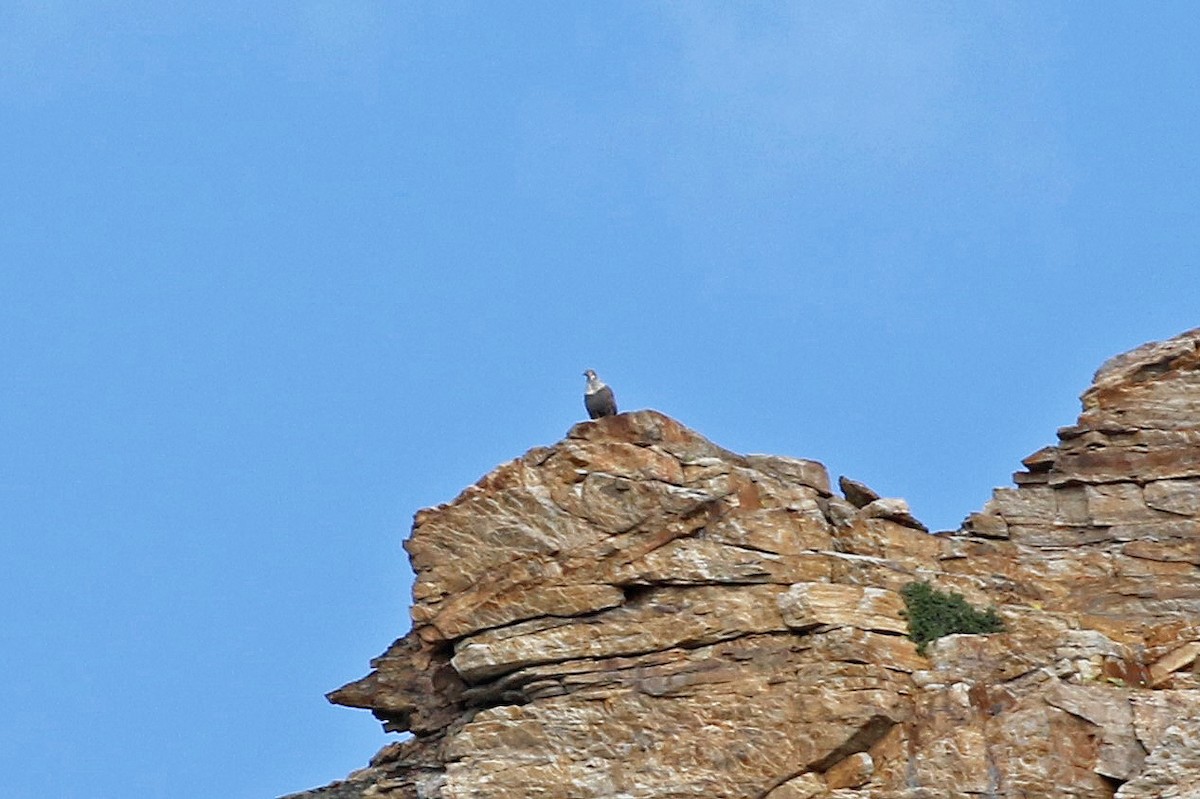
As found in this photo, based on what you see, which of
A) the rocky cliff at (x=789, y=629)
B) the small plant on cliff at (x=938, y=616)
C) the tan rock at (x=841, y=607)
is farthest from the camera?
the small plant on cliff at (x=938, y=616)

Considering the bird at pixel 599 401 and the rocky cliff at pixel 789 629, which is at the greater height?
the bird at pixel 599 401

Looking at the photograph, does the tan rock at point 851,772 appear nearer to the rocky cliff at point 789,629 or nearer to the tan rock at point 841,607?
the rocky cliff at point 789,629

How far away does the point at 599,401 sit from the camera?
4888cm

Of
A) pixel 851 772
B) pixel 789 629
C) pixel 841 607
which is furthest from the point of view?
pixel 841 607

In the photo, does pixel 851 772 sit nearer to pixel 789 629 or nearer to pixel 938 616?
pixel 789 629

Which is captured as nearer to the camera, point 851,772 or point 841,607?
point 851,772

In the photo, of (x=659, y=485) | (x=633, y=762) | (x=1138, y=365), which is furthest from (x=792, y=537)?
(x=1138, y=365)

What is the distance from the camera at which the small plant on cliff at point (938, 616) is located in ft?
144

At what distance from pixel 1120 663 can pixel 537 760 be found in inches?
437

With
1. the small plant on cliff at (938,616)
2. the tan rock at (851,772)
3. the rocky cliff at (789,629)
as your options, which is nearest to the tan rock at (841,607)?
the rocky cliff at (789,629)

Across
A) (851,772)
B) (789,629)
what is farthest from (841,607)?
(851,772)

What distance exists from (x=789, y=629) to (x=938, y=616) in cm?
298

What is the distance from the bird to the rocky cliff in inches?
74.8

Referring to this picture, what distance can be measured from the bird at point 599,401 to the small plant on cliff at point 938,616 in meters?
7.80
